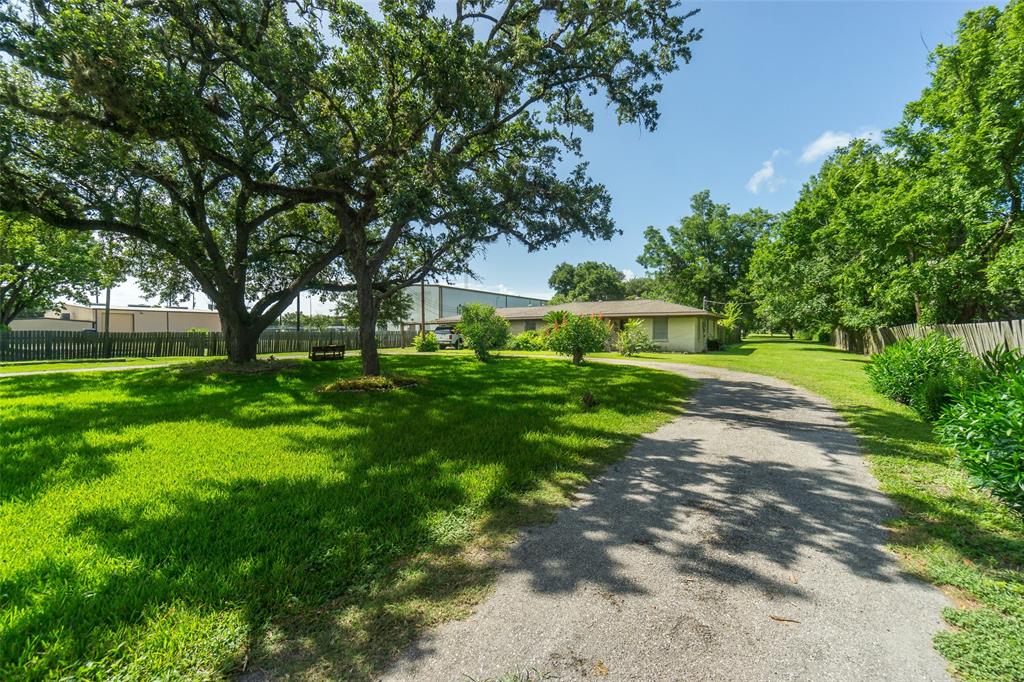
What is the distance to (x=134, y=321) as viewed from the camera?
3825 cm

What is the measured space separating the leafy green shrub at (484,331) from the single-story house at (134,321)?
123 feet

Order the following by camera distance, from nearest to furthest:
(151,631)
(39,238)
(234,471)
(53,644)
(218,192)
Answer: (53,644)
(151,631)
(234,471)
(218,192)
(39,238)

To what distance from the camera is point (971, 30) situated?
15453mm

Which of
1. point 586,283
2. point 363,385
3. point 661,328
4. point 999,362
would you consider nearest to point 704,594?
point 999,362

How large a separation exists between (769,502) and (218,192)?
1725cm

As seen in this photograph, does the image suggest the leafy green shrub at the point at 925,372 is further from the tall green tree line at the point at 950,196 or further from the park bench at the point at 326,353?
the park bench at the point at 326,353

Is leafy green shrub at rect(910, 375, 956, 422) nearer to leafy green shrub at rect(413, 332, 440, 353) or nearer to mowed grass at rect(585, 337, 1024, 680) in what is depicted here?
mowed grass at rect(585, 337, 1024, 680)

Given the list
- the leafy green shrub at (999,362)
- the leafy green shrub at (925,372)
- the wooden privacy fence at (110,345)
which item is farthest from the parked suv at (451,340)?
the leafy green shrub at (999,362)

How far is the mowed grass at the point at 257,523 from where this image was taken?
2.01 meters

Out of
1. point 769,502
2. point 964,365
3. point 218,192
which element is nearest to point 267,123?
point 218,192

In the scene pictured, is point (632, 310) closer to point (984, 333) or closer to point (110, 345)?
point (984, 333)

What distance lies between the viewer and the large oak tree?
7.32 meters

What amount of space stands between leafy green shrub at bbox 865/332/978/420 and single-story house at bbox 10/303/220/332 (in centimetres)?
5144

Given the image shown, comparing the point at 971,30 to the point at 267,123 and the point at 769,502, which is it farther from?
the point at 267,123
